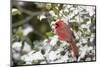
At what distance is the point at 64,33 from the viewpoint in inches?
100

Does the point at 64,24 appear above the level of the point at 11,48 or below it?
above

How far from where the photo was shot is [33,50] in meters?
2.41

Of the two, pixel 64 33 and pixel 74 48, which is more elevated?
pixel 64 33

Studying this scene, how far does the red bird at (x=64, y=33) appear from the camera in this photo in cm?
252

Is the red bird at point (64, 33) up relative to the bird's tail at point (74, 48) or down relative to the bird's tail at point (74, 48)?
up

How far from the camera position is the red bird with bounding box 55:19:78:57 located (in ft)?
8.28

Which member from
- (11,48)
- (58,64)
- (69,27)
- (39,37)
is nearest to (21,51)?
(11,48)

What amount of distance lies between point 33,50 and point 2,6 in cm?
67

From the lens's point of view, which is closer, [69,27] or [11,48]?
[11,48]

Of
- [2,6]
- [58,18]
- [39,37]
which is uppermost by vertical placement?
[2,6]

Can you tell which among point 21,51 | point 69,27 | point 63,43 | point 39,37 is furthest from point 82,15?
point 21,51

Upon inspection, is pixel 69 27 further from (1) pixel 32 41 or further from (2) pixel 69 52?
(1) pixel 32 41

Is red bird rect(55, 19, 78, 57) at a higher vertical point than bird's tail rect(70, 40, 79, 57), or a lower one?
higher

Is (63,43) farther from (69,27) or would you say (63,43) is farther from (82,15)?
(82,15)
